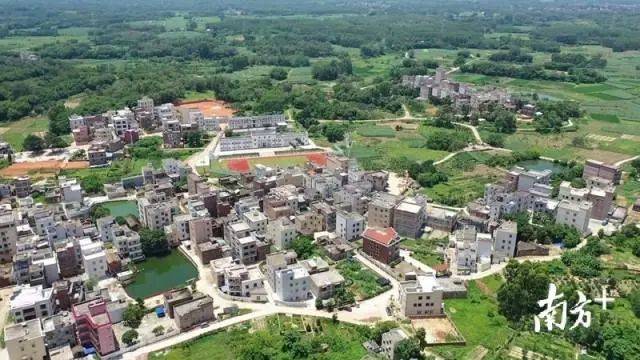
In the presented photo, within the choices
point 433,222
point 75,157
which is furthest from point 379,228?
point 75,157

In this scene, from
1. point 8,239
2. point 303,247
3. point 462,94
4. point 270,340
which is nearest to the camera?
point 270,340

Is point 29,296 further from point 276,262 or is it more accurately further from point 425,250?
point 425,250

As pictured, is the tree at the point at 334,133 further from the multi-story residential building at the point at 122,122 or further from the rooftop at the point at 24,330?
the rooftop at the point at 24,330

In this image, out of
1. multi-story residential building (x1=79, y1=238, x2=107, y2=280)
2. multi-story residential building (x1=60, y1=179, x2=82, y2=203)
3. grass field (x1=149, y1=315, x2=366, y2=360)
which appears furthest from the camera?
multi-story residential building (x1=60, y1=179, x2=82, y2=203)

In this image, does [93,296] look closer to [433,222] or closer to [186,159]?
[433,222]

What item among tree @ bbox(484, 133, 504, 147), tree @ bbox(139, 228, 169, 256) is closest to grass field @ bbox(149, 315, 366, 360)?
tree @ bbox(139, 228, 169, 256)

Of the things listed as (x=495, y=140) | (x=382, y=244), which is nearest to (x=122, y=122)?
(x=382, y=244)

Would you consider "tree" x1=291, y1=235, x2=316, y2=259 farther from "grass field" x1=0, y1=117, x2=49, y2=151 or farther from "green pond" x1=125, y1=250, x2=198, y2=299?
"grass field" x1=0, y1=117, x2=49, y2=151
